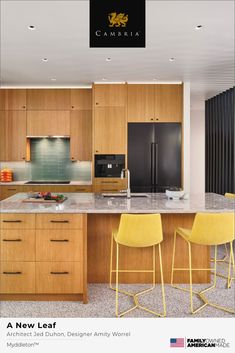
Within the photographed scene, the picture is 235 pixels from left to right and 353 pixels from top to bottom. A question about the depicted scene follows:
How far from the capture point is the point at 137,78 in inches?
235

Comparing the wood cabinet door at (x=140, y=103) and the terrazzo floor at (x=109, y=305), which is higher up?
the wood cabinet door at (x=140, y=103)

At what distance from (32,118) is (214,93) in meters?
4.06

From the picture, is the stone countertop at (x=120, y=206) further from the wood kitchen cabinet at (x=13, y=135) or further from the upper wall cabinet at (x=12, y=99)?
the upper wall cabinet at (x=12, y=99)

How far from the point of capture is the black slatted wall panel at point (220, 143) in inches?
277

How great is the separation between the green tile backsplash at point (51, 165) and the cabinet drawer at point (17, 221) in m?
3.89

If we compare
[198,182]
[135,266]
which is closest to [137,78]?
[135,266]

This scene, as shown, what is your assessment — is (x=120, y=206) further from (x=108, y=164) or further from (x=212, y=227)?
(x=108, y=164)

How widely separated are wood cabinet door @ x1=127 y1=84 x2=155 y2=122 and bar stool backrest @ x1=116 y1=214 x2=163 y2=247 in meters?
3.61

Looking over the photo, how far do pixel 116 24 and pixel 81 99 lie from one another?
15.6 feet

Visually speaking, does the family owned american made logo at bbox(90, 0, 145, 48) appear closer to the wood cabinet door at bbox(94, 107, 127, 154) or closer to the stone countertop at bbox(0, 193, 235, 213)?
the stone countertop at bbox(0, 193, 235, 213)

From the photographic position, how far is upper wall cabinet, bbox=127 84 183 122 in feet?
20.5

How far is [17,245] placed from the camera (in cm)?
319

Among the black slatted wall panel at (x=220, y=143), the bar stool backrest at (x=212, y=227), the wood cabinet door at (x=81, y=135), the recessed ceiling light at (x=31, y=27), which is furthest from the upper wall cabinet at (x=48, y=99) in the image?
the bar stool backrest at (x=212, y=227)
